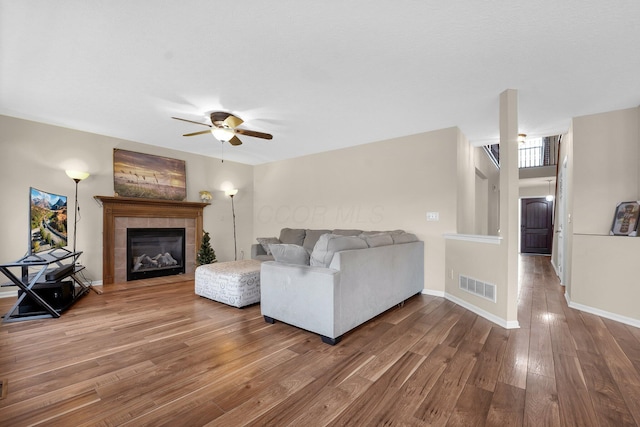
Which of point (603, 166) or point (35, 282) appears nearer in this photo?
point (35, 282)

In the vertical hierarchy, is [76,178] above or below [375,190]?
above

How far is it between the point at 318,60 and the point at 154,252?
15.2ft

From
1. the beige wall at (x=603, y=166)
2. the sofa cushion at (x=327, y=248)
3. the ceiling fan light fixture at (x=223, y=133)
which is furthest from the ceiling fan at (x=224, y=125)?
the beige wall at (x=603, y=166)

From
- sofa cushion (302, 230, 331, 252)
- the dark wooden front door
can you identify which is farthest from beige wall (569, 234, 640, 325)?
the dark wooden front door

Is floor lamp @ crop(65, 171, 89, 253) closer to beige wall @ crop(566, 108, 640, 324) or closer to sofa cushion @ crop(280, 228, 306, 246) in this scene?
sofa cushion @ crop(280, 228, 306, 246)

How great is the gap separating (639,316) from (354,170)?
3.84m

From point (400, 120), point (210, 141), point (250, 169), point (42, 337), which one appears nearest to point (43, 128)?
point (210, 141)

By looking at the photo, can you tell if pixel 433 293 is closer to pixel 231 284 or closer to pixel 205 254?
pixel 231 284

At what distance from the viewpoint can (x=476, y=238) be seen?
325cm

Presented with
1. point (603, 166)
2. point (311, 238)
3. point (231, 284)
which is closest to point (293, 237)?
point (311, 238)

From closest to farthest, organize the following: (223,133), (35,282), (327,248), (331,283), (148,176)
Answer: (331,283), (327,248), (35,282), (223,133), (148,176)

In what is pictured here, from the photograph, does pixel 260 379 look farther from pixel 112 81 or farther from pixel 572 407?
pixel 112 81

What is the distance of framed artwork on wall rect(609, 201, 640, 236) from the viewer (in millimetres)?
3057

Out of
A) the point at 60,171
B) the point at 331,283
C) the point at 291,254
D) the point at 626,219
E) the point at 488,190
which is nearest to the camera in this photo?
the point at 331,283
